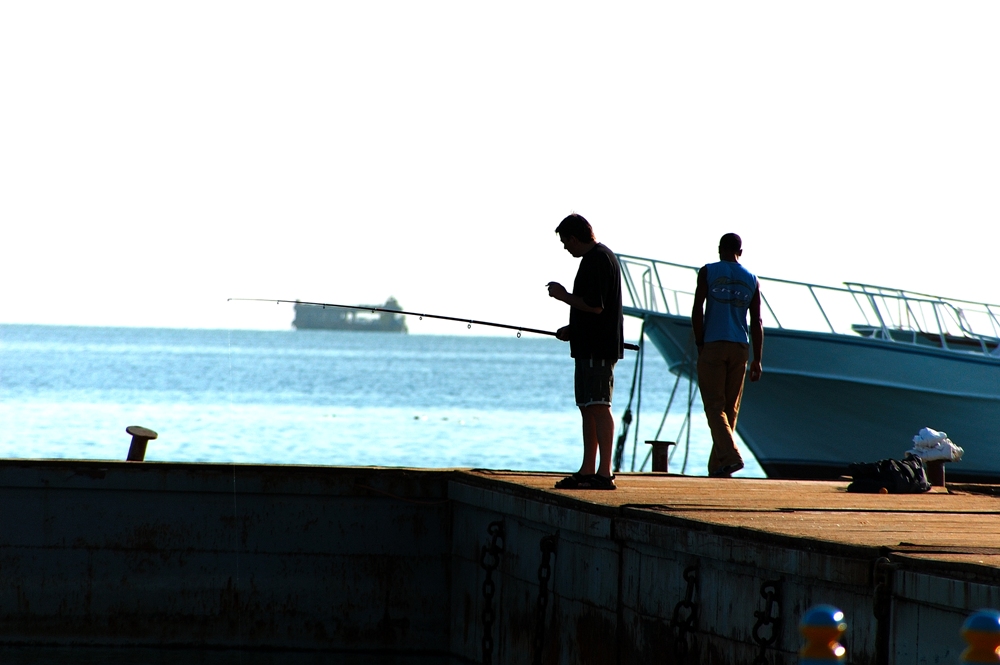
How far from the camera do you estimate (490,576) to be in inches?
287

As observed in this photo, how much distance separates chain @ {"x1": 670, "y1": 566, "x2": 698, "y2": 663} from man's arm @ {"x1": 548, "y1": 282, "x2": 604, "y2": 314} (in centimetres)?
206

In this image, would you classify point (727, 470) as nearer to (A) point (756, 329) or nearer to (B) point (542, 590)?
(A) point (756, 329)

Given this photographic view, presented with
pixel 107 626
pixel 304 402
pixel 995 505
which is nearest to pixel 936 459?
pixel 995 505

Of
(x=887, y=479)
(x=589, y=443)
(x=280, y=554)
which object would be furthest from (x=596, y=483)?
(x=280, y=554)

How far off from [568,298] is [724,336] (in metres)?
Answer: 2.85

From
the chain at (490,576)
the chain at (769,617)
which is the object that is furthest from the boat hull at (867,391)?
the chain at (769,617)

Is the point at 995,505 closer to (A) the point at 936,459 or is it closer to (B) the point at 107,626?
(A) the point at 936,459

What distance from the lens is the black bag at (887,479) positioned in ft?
25.2

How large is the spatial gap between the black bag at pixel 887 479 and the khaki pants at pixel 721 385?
181cm

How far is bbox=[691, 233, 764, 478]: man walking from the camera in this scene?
948 cm

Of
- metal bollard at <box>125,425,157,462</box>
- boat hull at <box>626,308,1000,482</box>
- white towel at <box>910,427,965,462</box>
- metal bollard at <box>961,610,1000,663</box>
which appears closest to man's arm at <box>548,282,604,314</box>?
white towel at <box>910,427,965,462</box>

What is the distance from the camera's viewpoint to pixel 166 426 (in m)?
39.9


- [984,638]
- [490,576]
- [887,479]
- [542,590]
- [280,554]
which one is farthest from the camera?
[280,554]

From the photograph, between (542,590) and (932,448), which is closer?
(542,590)
